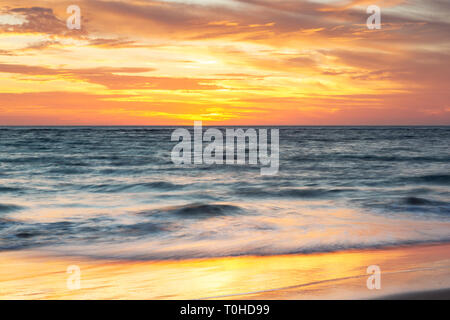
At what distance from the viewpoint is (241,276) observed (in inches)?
204

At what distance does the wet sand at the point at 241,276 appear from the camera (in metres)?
4.44

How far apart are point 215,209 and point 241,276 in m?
5.98

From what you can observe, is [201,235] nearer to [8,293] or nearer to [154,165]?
[8,293]

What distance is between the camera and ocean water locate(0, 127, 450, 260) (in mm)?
7328

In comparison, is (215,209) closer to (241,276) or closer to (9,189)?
(241,276)

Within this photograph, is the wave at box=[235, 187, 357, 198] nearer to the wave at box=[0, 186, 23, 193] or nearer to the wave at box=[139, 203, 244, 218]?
the wave at box=[139, 203, 244, 218]

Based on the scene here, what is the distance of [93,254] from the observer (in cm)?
677

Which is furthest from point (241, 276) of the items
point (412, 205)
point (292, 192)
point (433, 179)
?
point (433, 179)

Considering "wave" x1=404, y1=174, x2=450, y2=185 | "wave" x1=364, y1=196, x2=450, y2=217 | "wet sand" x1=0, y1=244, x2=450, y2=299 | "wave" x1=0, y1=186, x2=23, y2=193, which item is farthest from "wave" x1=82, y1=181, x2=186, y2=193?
"wave" x1=404, y1=174, x2=450, y2=185

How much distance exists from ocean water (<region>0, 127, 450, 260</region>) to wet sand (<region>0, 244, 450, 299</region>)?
0.57m

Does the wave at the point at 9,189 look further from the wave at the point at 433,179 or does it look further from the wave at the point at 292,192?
Answer: the wave at the point at 433,179
